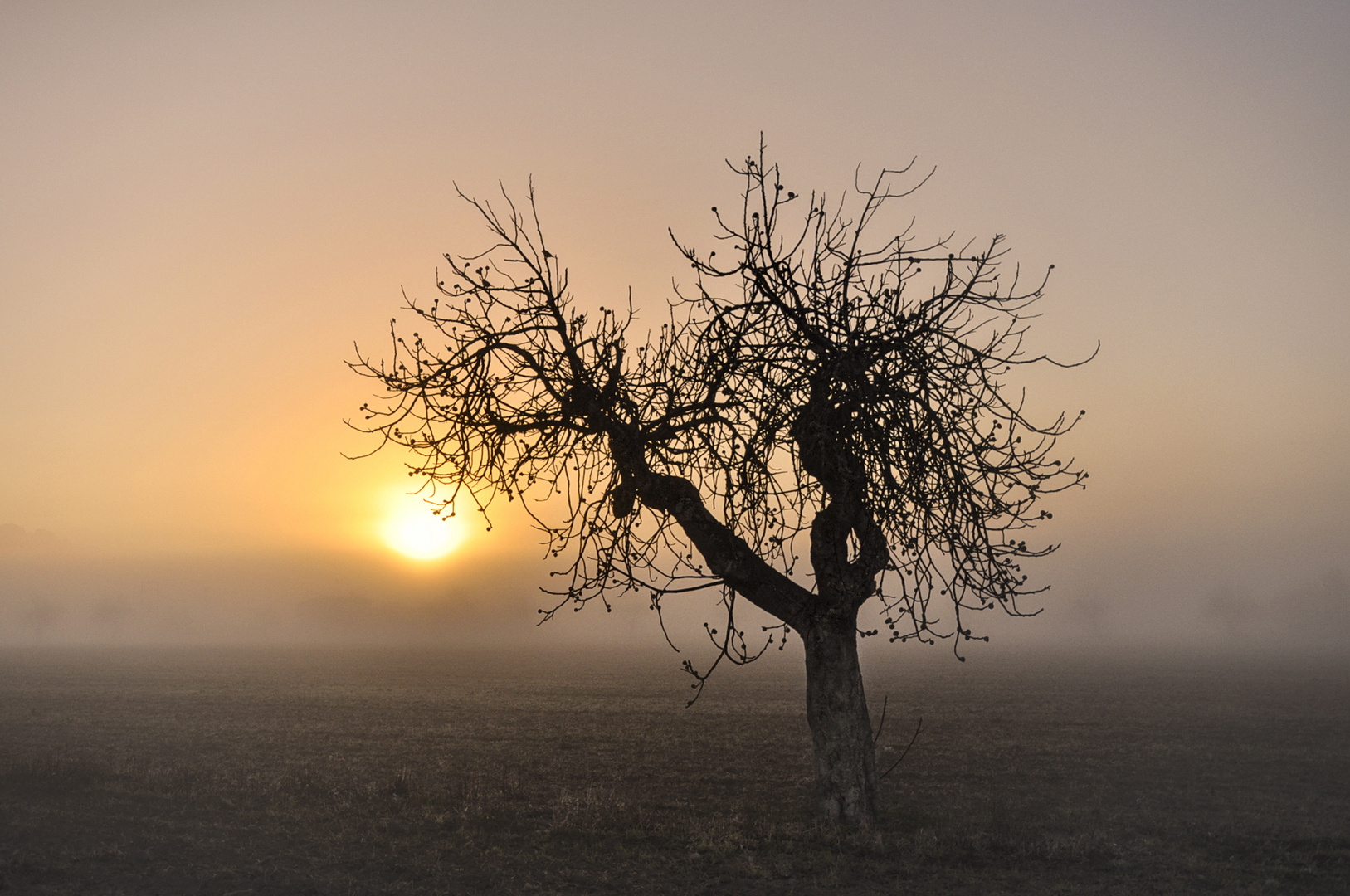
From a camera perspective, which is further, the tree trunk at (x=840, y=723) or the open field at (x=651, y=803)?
the tree trunk at (x=840, y=723)

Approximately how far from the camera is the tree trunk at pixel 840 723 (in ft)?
32.7

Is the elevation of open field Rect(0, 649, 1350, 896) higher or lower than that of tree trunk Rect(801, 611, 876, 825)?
lower

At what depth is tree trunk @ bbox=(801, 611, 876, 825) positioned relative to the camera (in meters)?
9.96

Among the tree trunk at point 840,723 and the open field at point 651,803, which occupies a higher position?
the tree trunk at point 840,723

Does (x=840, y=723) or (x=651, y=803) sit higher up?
(x=840, y=723)

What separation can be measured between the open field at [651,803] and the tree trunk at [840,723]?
0.45 metres

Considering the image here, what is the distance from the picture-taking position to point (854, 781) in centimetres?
1012

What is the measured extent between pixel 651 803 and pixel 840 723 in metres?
4.14

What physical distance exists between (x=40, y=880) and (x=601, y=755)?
11.6 meters

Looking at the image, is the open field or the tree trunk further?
the tree trunk

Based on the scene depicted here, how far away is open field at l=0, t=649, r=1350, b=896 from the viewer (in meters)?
8.80

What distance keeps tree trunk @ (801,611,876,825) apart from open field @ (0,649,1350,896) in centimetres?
45

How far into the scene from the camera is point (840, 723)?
32.9 feet

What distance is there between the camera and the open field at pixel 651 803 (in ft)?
28.9
